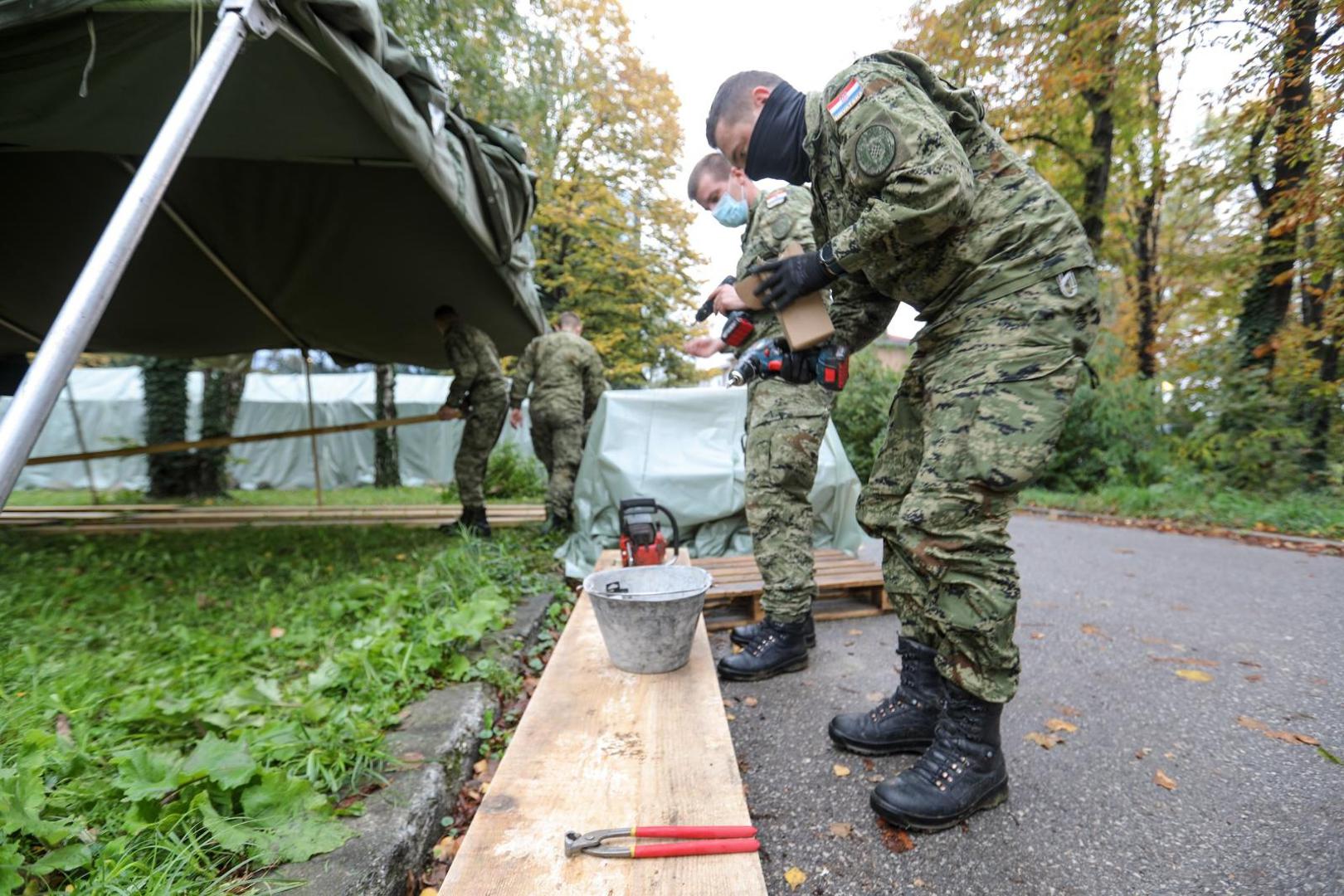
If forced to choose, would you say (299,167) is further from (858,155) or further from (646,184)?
(646,184)

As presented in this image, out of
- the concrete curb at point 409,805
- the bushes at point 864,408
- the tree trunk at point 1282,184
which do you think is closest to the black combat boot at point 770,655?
the concrete curb at point 409,805

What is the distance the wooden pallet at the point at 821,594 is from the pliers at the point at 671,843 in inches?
74.4

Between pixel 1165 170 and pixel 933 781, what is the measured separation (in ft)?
34.2

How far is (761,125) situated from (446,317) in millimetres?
3945

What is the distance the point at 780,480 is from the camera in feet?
7.79

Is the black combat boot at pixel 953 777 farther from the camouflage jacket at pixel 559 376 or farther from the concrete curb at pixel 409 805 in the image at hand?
the camouflage jacket at pixel 559 376

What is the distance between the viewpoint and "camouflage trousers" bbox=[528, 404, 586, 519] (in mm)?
5230

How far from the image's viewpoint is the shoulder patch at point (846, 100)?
4.91ft

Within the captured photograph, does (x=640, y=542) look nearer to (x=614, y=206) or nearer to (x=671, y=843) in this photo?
(x=671, y=843)

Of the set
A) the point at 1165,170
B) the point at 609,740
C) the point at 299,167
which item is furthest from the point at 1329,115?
the point at 299,167

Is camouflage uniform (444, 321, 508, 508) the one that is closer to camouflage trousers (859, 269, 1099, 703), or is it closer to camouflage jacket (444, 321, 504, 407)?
camouflage jacket (444, 321, 504, 407)

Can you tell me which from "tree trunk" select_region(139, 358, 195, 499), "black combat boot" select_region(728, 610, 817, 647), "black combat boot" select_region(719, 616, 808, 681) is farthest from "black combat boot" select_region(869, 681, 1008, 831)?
"tree trunk" select_region(139, 358, 195, 499)

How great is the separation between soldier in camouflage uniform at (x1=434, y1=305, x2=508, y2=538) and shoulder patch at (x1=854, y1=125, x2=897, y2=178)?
437cm

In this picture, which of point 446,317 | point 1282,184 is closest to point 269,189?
point 446,317
